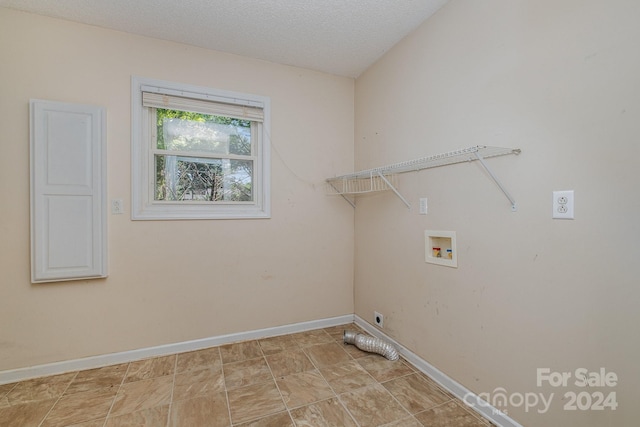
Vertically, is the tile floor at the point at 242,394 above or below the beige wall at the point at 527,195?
below

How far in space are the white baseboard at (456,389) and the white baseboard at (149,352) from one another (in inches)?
28.9

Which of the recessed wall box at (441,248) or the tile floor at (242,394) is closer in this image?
the tile floor at (242,394)

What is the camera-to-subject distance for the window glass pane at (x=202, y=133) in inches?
90.6

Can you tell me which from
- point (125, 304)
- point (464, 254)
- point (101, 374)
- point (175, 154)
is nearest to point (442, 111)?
point (464, 254)

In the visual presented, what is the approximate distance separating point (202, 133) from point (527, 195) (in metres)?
2.41

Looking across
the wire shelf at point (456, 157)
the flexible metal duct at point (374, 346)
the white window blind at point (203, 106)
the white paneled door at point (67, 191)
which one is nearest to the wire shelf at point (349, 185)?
the wire shelf at point (456, 157)

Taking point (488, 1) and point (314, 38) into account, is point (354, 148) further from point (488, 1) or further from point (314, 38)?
point (488, 1)

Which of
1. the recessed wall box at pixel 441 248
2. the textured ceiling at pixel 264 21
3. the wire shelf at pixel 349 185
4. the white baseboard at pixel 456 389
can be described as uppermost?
the textured ceiling at pixel 264 21

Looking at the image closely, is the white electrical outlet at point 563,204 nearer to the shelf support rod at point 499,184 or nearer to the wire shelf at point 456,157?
the shelf support rod at point 499,184

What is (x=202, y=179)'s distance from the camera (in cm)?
242

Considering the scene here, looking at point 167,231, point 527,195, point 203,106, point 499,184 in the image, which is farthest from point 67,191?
point 527,195

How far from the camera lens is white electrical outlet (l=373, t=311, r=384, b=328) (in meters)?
2.42

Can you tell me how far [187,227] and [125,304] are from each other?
0.74 meters

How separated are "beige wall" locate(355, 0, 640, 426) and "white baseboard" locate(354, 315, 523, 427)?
47 millimetres
